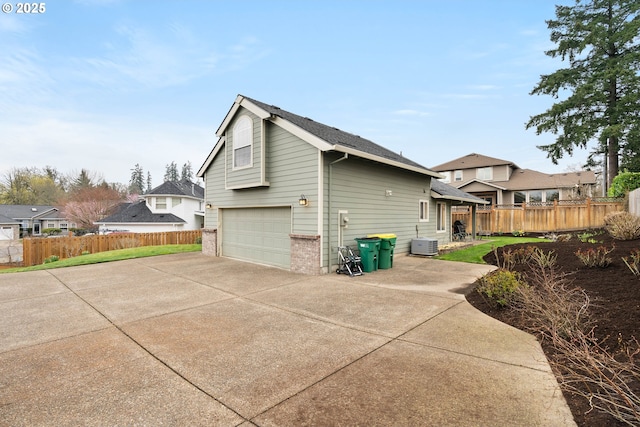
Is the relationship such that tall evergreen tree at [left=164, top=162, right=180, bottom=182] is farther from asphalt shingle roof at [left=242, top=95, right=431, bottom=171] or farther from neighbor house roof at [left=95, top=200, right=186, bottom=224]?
asphalt shingle roof at [left=242, top=95, right=431, bottom=171]

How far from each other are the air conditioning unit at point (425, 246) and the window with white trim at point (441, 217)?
11.2 ft

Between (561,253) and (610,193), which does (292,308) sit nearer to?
(561,253)

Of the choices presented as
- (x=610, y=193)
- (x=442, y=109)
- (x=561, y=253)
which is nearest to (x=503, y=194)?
(x=610, y=193)

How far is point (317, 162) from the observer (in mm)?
7914

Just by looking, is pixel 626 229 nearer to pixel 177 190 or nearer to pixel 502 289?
pixel 502 289

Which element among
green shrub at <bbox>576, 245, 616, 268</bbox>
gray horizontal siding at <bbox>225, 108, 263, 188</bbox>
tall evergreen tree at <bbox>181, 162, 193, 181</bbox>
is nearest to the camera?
green shrub at <bbox>576, 245, 616, 268</bbox>

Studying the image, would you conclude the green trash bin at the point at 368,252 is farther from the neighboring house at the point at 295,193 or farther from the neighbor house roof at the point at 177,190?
the neighbor house roof at the point at 177,190

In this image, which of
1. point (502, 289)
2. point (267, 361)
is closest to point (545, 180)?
point (502, 289)

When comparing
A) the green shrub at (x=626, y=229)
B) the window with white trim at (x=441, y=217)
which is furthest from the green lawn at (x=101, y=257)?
the green shrub at (x=626, y=229)

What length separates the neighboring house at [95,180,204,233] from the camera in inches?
1058

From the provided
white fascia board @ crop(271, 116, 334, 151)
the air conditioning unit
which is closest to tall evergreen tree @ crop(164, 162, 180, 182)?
white fascia board @ crop(271, 116, 334, 151)

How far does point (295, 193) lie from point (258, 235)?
2518 millimetres

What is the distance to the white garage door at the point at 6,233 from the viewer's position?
3312cm

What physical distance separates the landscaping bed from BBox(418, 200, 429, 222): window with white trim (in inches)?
240
